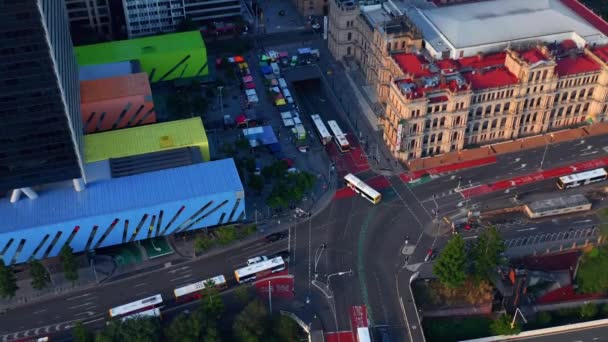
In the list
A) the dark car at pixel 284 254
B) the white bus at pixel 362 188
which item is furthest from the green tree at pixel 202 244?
the white bus at pixel 362 188

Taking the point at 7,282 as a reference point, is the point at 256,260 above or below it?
below

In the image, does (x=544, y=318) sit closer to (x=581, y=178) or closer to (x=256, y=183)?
(x=581, y=178)

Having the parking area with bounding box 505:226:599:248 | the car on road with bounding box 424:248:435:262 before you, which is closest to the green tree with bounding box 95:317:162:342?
the car on road with bounding box 424:248:435:262

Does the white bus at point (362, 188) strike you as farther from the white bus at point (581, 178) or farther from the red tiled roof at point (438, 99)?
the white bus at point (581, 178)

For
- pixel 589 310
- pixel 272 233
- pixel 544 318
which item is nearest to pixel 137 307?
pixel 272 233

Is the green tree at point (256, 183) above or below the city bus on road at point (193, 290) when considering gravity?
above

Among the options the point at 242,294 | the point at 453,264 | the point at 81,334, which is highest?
the point at 453,264
